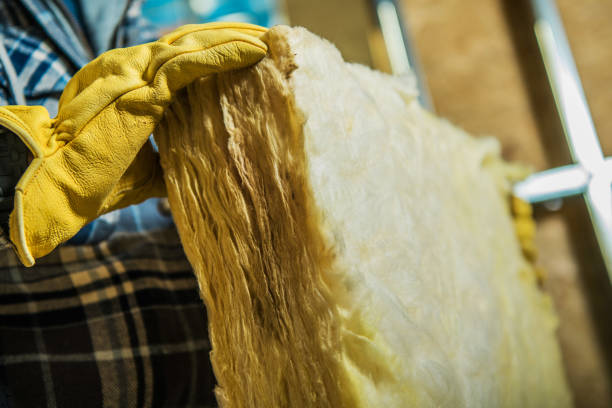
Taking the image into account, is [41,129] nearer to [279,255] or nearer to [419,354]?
[279,255]

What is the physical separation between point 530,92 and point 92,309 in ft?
4.15

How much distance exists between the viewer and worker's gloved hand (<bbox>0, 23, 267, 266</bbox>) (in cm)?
33

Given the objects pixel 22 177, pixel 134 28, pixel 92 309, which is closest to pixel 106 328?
pixel 92 309

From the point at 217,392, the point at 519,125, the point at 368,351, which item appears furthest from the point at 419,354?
the point at 519,125

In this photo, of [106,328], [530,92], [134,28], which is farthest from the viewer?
[530,92]

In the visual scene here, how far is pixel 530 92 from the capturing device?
1284mm

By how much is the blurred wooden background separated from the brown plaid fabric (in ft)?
2.91

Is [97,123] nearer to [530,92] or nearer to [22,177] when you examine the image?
[22,177]

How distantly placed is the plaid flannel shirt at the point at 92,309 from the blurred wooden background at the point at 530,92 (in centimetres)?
83

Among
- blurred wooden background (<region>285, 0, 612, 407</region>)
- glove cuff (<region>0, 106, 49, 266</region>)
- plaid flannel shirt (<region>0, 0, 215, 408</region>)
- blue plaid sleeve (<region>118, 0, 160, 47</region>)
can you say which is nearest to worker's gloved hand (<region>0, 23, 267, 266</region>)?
glove cuff (<region>0, 106, 49, 266</region>)

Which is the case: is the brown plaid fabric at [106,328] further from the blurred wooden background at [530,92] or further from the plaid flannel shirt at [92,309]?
the blurred wooden background at [530,92]

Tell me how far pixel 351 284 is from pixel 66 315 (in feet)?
1.13

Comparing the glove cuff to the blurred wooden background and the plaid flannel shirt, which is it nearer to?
the plaid flannel shirt

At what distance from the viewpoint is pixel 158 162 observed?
17.4 inches
